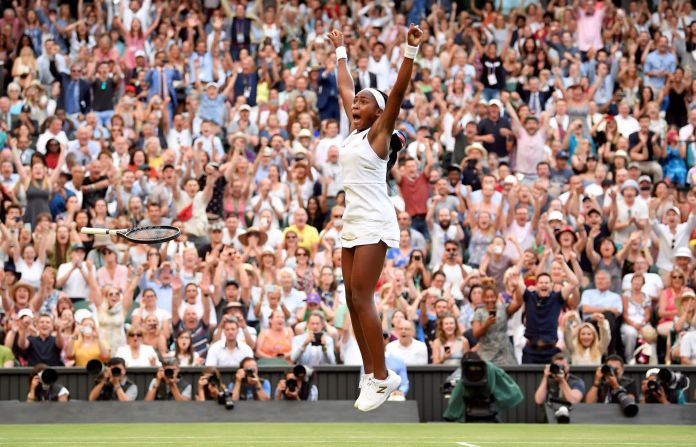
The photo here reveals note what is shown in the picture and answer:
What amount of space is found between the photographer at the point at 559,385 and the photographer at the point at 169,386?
4.12 m

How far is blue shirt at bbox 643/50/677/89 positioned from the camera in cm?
2469

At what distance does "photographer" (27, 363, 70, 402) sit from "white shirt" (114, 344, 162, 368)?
137 cm

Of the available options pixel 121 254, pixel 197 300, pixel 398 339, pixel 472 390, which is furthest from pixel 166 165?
pixel 472 390

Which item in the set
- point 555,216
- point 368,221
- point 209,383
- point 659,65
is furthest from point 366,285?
point 659,65

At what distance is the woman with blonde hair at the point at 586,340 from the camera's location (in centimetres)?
1684

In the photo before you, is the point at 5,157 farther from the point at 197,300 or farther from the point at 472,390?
the point at 472,390

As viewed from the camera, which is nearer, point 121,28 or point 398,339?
point 398,339

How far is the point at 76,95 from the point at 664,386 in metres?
12.8

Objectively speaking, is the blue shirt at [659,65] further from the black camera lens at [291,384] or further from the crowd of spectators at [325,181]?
the black camera lens at [291,384]

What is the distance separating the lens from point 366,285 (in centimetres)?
949

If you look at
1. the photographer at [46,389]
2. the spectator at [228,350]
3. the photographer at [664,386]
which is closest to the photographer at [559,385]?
the photographer at [664,386]

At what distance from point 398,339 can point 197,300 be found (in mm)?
2872

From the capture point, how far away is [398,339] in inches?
664

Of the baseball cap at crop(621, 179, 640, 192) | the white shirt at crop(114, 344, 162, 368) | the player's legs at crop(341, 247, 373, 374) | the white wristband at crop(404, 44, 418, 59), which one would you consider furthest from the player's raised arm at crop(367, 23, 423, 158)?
the baseball cap at crop(621, 179, 640, 192)
